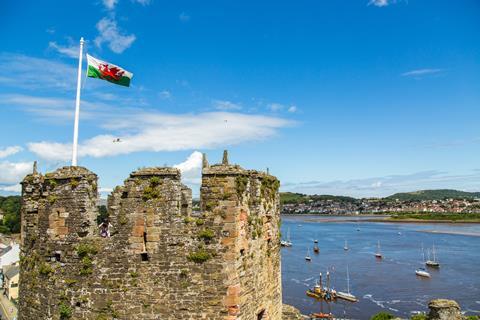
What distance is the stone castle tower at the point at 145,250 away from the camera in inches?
315

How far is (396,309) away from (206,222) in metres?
53.6

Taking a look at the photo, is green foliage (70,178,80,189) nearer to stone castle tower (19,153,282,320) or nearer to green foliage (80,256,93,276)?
stone castle tower (19,153,282,320)

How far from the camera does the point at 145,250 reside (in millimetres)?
8086

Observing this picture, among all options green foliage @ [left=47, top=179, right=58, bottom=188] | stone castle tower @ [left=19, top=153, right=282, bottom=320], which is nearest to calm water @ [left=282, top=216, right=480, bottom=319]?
stone castle tower @ [left=19, top=153, right=282, bottom=320]

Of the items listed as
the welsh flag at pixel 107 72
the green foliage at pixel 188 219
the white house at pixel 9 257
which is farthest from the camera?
the white house at pixel 9 257

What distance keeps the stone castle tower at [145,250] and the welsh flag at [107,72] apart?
8.43 ft

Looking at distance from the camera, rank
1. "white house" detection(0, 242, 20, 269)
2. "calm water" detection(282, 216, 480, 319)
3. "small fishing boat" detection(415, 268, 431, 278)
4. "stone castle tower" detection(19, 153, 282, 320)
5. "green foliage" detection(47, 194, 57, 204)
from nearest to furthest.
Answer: "stone castle tower" detection(19, 153, 282, 320)
"green foliage" detection(47, 194, 57, 204)
"calm water" detection(282, 216, 480, 319)
"small fishing boat" detection(415, 268, 431, 278)
"white house" detection(0, 242, 20, 269)

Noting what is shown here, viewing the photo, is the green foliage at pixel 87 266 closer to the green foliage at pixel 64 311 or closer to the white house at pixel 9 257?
the green foliage at pixel 64 311

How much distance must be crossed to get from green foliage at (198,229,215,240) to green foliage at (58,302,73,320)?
2.80m

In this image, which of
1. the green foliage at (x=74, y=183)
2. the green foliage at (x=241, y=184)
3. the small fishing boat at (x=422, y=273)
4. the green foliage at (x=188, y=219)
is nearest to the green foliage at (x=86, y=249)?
the green foliage at (x=74, y=183)

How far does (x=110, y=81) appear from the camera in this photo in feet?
33.6

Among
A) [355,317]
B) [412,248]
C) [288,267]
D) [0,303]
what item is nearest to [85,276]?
[355,317]

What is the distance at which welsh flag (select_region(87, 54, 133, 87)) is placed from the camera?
32.7 feet

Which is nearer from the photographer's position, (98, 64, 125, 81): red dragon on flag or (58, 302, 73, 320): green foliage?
(58, 302, 73, 320): green foliage
